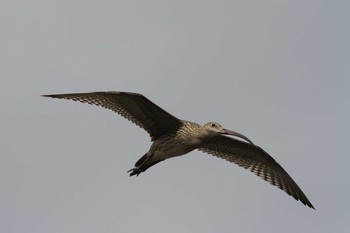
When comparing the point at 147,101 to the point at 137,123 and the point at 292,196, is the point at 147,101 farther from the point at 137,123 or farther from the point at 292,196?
the point at 292,196

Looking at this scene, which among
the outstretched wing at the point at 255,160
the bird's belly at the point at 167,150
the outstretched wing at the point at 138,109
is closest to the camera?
the outstretched wing at the point at 138,109

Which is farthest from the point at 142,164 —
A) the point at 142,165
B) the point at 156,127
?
the point at 156,127

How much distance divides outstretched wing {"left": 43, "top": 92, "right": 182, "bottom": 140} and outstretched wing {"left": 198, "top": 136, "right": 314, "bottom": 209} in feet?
6.44

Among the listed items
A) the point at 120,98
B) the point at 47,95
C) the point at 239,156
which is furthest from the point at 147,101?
the point at 239,156

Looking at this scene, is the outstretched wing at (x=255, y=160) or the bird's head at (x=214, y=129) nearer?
the bird's head at (x=214, y=129)

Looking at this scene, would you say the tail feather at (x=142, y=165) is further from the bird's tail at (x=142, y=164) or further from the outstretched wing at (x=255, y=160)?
the outstretched wing at (x=255, y=160)

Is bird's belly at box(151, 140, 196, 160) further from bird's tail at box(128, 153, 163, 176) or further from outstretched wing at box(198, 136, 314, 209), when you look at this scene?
outstretched wing at box(198, 136, 314, 209)

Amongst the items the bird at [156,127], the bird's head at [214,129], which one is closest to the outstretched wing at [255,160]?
the bird at [156,127]

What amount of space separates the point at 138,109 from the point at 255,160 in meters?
4.05

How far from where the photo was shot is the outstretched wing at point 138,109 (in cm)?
1902

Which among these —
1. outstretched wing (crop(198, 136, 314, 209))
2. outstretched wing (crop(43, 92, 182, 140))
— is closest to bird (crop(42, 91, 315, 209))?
outstretched wing (crop(43, 92, 182, 140))

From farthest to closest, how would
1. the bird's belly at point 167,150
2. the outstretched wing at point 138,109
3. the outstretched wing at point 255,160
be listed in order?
the outstretched wing at point 255,160, the bird's belly at point 167,150, the outstretched wing at point 138,109

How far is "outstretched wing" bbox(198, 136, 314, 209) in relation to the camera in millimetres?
21984

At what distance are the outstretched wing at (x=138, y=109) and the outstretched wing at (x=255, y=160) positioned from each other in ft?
6.44
